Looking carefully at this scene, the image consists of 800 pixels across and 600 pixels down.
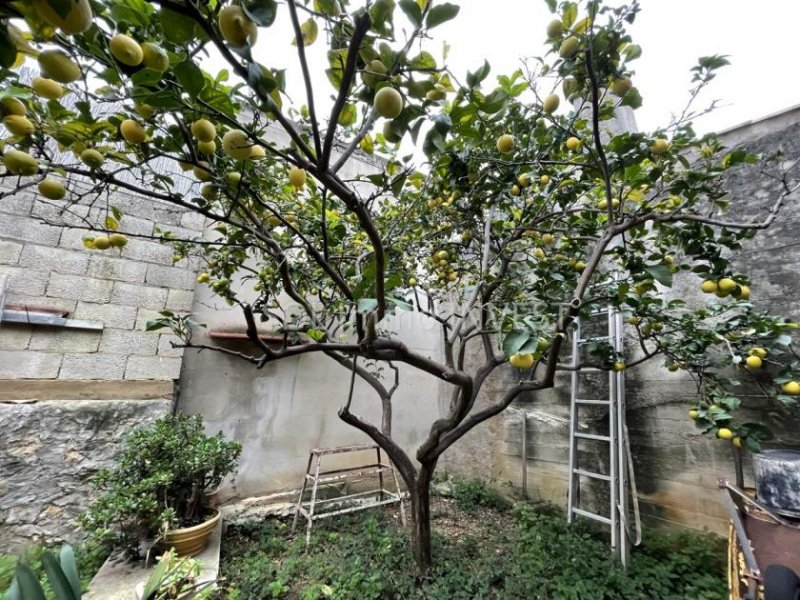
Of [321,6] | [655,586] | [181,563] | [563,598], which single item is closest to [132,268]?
[181,563]

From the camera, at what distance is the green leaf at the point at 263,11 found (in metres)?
0.59

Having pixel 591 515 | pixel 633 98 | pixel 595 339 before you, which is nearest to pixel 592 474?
pixel 591 515

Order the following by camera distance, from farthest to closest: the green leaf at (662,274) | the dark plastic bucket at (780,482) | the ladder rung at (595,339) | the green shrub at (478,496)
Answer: the green shrub at (478,496) < the ladder rung at (595,339) < the dark plastic bucket at (780,482) < the green leaf at (662,274)

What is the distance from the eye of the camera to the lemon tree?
72 cm

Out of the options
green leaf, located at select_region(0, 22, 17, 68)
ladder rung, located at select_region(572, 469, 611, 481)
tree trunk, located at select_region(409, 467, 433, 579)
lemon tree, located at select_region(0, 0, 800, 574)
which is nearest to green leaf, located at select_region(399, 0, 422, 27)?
lemon tree, located at select_region(0, 0, 800, 574)

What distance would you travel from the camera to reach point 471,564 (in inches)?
83.5

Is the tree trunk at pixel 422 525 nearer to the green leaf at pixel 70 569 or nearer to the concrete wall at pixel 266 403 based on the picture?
the concrete wall at pixel 266 403

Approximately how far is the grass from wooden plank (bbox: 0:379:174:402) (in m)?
1.16

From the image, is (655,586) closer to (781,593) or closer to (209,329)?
(781,593)

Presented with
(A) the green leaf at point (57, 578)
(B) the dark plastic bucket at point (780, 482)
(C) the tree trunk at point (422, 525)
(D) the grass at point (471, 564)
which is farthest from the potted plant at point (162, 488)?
(B) the dark plastic bucket at point (780, 482)

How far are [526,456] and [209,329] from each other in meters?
2.91

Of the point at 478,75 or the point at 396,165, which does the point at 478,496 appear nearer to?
the point at 396,165

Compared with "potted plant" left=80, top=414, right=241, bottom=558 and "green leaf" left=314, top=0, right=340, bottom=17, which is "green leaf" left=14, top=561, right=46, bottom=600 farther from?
"green leaf" left=314, top=0, right=340, bottom=17

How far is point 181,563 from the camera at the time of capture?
1639 mm
